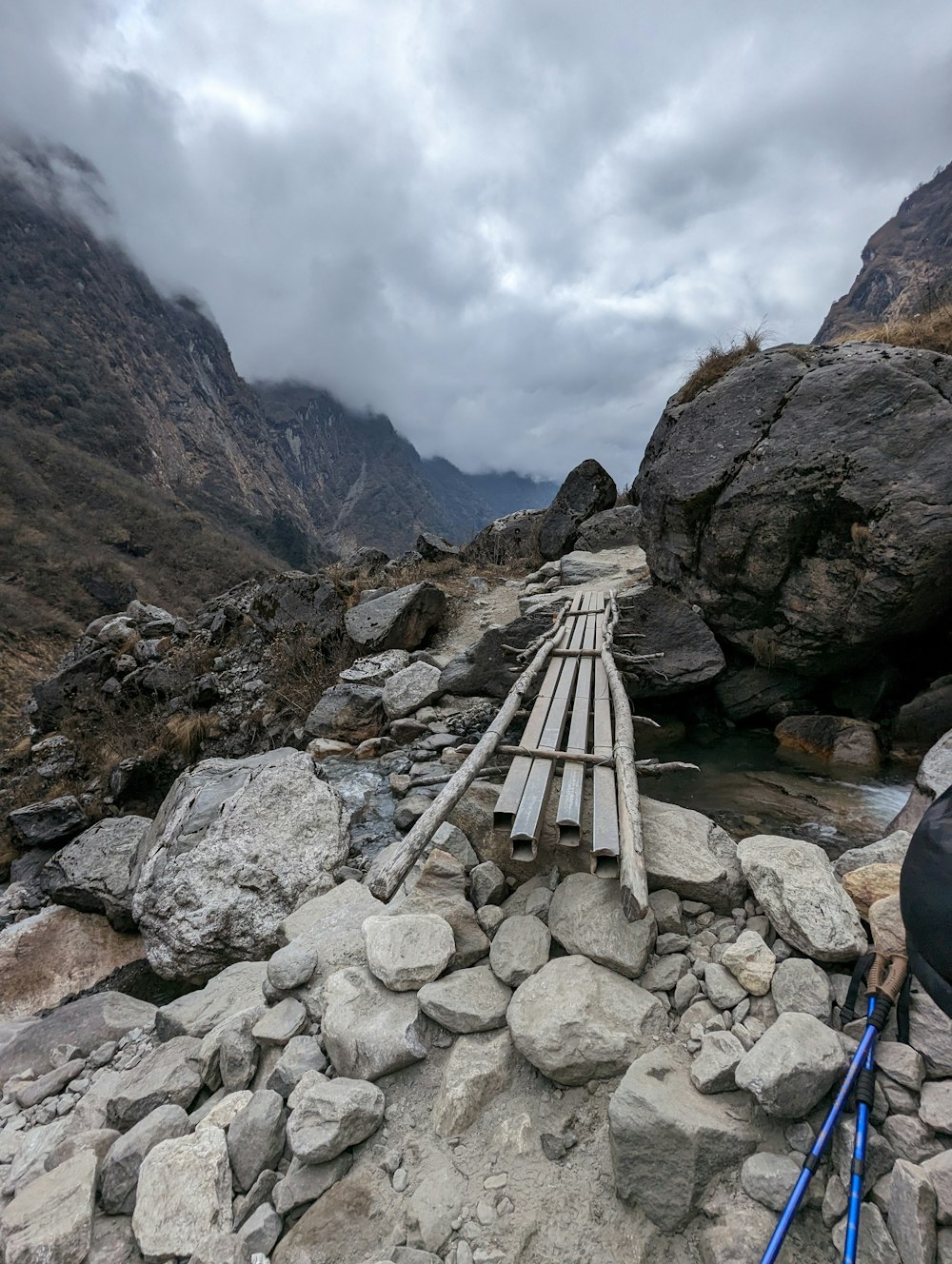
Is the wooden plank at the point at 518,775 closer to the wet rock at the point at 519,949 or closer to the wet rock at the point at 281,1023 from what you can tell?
the wet rock at the point at 519,949

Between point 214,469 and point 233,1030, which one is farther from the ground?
point 214,469

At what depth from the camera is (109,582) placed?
29219 millimetres

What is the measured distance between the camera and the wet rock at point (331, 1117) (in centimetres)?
194

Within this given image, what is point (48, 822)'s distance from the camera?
23.1ft

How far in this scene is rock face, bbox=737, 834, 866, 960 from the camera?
2232mm

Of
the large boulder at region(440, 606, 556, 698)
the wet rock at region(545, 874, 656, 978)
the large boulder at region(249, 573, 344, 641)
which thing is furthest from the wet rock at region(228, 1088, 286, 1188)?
the large boulder at region(249, 573, 344, 641)

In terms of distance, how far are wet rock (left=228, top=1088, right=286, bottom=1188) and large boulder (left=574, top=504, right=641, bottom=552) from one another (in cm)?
1396

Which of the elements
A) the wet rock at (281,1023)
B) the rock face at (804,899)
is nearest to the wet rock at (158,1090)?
the wet rock at (281,1023)

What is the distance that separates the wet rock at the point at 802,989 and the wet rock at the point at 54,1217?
2.86 meters

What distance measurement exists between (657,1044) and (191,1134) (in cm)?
200

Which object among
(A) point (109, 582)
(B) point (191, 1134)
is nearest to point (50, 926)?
(B) point (191, 1134)

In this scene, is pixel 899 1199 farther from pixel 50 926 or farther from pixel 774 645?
pixel 774 645

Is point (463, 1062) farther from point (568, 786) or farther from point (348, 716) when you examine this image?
point (348, 716)

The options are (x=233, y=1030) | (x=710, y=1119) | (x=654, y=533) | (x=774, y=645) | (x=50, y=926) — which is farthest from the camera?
(x=654, y=533)
